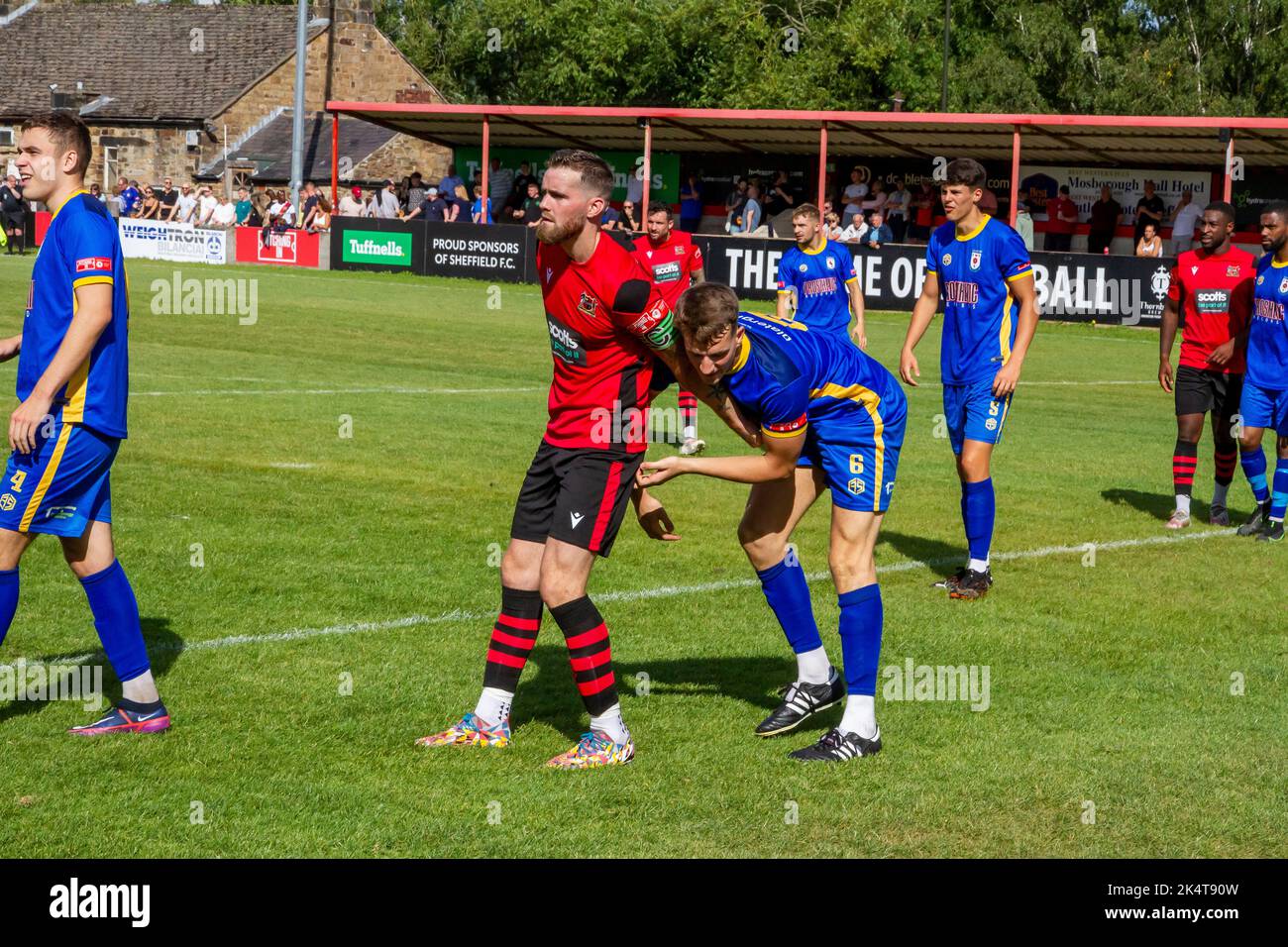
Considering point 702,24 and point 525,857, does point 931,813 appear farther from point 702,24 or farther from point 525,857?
point 702,24

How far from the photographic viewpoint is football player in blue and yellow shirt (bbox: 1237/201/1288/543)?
11734mm

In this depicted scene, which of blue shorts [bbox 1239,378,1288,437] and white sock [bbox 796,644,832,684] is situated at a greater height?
blue shorts [bbox 1239,378,1288,437]

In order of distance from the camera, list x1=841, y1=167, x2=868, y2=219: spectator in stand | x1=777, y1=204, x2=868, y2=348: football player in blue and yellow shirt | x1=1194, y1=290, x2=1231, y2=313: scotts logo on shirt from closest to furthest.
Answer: x1=1194, y1=290, x2=1231, y2=313: scotts logo on shirt → x1=777, y1=204, x2=868, y2=348: football player in blue and yellow shirt → x1=841, y1=167, x2=868, y2=219: spectator in stand

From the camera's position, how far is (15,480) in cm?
596

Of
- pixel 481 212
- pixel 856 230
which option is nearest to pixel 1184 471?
pixel 856 230

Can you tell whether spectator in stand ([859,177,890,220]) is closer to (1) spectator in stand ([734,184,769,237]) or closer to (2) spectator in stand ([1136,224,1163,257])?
(1) spectator in stand ([734,184,769,237])

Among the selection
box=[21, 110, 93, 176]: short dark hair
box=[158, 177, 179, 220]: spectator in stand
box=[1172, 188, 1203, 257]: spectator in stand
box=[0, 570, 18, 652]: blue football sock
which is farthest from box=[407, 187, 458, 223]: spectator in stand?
box=[0, 570, 18, 652]: blue football sock

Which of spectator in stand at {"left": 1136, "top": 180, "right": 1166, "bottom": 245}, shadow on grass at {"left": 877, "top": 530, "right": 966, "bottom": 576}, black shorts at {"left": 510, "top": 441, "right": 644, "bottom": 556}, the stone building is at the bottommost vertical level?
shadow on grass at {"left": 877, "top": 530, "right": 966, "bottom": 576}

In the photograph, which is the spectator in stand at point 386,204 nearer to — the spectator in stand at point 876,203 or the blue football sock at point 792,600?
the spectator in stand at point 876,203

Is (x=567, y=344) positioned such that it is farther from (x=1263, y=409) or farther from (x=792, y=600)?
(x=1263, y=409)

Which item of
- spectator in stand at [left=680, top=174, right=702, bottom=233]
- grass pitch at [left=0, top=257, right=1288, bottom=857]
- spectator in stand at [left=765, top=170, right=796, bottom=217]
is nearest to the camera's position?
grass pitch at [left=0, top=257, right=1288, bottom=857]

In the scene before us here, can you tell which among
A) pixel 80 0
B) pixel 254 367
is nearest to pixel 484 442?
pixel 254 367

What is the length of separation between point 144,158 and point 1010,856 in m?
67.1

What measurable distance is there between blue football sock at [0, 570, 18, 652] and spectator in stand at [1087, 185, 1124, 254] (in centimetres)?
3438
